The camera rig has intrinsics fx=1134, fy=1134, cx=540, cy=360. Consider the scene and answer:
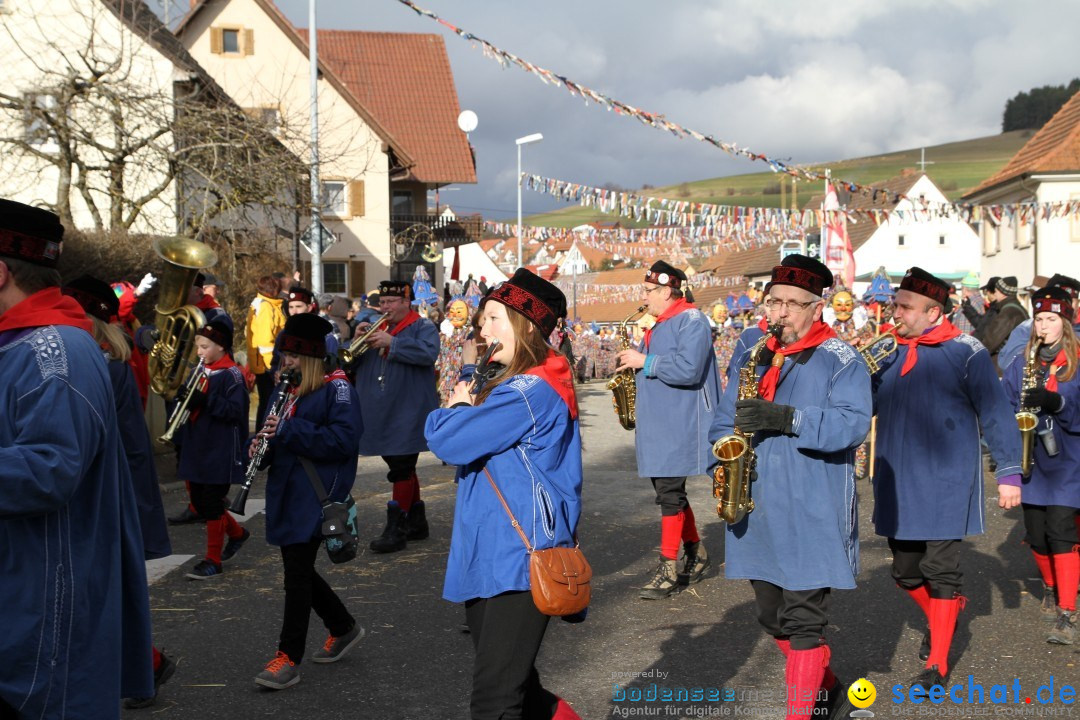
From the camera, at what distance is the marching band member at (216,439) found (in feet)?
23.9

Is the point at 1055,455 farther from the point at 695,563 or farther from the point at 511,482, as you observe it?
the point at 511,482

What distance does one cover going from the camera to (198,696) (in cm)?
512

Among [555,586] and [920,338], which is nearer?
[555,586]

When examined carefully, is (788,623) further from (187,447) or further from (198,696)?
(187,447)

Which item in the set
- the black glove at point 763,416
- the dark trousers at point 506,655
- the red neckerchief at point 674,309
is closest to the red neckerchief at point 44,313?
the dark trousers at point 506,655

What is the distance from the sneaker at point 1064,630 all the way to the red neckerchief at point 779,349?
2627 mm

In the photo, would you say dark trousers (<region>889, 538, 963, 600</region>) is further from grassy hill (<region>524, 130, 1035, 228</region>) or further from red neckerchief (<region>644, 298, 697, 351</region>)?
grassy hill (<region>524, 130, 1035, 228</region>)

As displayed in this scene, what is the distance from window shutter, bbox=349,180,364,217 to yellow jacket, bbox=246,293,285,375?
27472 mm

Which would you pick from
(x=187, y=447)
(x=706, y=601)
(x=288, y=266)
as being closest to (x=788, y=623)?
(x=706, y=601)

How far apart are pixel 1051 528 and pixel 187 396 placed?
5142 millimetres

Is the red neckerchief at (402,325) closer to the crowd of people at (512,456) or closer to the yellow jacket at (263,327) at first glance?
the crowd of people at (512,456)

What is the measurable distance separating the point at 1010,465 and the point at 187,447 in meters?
5.07

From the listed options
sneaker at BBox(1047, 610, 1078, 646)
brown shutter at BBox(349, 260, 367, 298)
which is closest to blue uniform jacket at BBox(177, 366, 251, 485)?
sneaker at BBox(1047, 610, 1078, 646)

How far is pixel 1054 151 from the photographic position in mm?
34062
